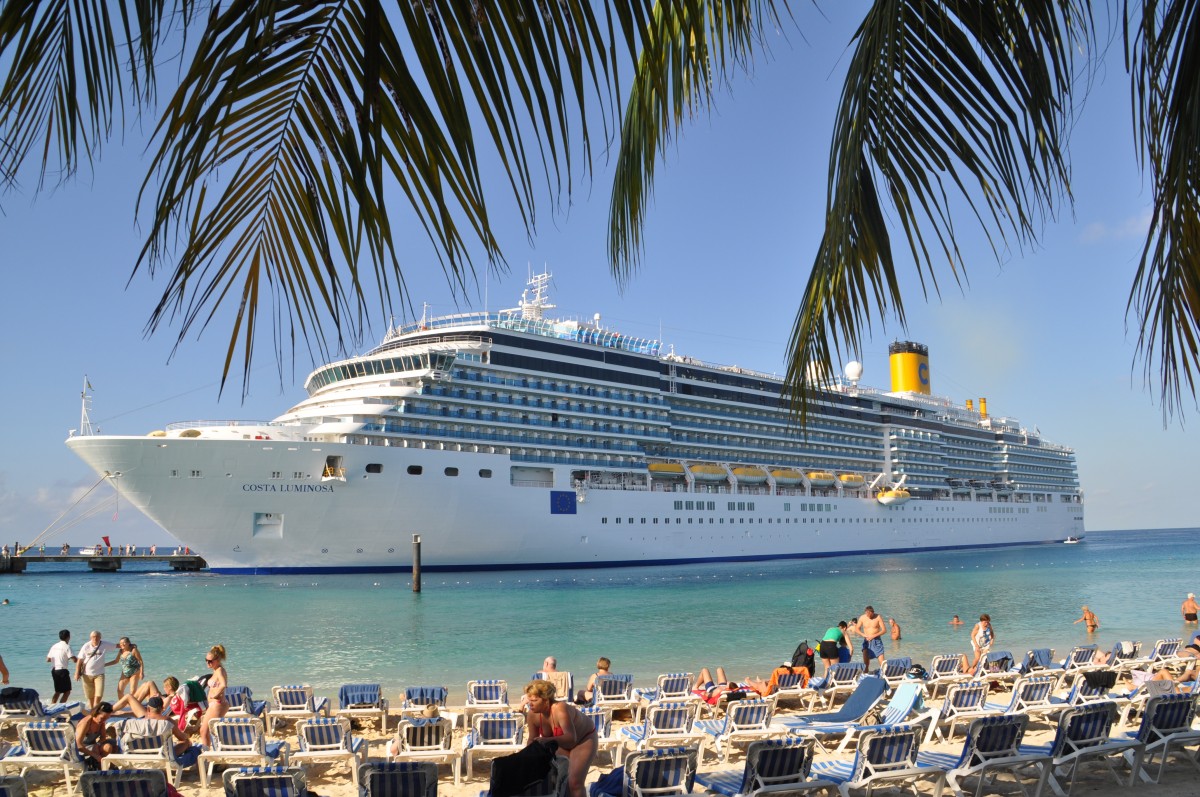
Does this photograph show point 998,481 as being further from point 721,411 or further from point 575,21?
point 575,21

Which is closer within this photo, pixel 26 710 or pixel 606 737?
pixel 606 737

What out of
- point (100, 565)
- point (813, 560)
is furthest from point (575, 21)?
point (100, 565)

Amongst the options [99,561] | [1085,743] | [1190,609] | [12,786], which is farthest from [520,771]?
[99,561]

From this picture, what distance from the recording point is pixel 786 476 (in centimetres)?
4656

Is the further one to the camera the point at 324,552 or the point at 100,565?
the point at 100,565

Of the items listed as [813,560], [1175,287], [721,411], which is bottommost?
[813,560]

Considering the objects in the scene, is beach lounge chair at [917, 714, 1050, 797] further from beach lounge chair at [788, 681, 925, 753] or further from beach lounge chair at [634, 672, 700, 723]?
beach lounge chair at [634, 672, 700, 723]

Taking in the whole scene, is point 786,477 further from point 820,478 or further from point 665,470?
point 665,470

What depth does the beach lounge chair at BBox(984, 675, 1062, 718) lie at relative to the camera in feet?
26.4

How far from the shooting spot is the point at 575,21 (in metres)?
1.40

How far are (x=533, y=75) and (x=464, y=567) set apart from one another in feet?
110

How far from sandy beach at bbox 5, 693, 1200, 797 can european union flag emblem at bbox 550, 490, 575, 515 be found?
26.8 meters

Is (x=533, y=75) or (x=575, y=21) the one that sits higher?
(x=575, y=21)

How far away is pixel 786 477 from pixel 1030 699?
1524 inches
